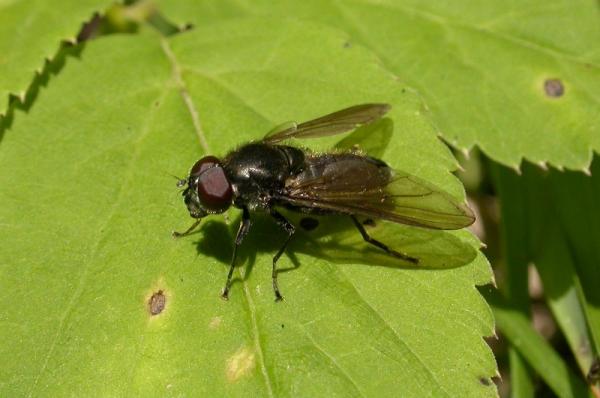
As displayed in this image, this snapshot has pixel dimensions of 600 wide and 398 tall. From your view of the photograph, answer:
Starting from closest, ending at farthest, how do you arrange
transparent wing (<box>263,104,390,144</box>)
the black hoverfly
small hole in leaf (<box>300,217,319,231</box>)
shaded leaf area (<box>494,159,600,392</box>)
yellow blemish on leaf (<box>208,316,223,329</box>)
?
yellow blemish on leaf (<box>208,316,223,329</box>) < the black hoverfly < small hole in leaf (<box>300,217,319,231</box>) < transparent wing (<box>263,104,390,144</box>) < shaded leaf area (<box>494,159,600,392</box>)

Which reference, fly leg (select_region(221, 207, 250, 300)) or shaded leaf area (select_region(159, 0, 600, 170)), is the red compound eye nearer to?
fly leg (select_region(221, 207, 250, 300))

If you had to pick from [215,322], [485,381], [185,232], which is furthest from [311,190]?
[485,381]

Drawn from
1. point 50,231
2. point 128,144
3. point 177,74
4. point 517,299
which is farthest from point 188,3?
point 517,299

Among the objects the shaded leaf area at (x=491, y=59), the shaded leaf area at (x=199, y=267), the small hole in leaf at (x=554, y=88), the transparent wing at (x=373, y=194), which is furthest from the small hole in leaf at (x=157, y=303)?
the small hole in leaf at (x=554, y=88)

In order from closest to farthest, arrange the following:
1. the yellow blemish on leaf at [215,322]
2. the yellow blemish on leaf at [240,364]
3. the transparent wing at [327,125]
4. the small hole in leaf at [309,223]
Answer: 1. the yellow blemish on leaf at [240,364]
2. the yellow blemish on leaf at [215,322]
3. the small hole in leaf at [309,223]
4. the transparent wing at [327,125]

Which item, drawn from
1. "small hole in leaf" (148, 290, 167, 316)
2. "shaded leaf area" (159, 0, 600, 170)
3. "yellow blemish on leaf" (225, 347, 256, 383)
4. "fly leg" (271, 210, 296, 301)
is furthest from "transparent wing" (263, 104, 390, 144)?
"yellow blemish on leaf" (225, 347, 256, 383)

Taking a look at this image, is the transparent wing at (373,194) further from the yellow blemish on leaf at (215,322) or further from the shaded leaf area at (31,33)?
the shaded leaf area at (31,33)
